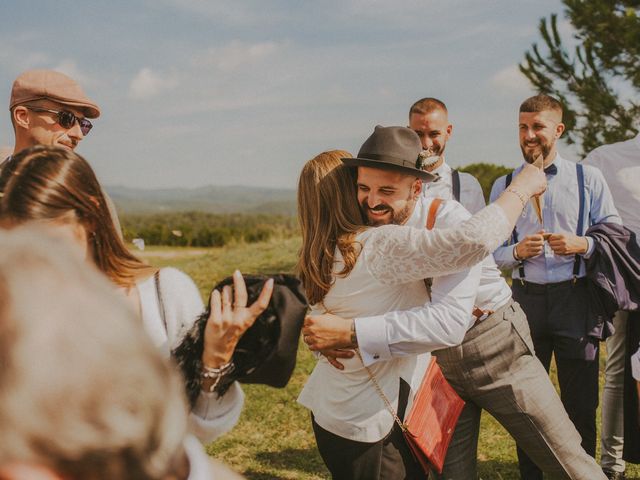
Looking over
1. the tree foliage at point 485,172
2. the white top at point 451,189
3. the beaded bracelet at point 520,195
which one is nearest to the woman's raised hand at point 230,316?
the beaded bracelet at point 520,195

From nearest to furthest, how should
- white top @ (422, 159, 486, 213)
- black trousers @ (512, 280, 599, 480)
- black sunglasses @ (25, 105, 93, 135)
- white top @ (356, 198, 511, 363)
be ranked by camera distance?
white top @ (356, 198, 511, 363) → black sunglasses @ (25, 105, 93, 135) → black trousers @ (512, 280, 599, 480) → white top @ (422, 159, 486, 213)

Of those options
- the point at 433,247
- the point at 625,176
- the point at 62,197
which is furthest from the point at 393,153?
the point at 625,176

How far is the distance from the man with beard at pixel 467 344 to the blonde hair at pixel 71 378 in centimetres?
136

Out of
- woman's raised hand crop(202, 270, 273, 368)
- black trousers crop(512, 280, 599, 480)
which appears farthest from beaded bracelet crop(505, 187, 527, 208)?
black trousers crop(512, 280, 599, 480)

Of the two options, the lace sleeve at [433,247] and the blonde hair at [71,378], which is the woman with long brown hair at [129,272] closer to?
the lace sleeve at [433,247]

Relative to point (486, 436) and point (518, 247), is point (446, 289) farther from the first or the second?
point (486, 436)

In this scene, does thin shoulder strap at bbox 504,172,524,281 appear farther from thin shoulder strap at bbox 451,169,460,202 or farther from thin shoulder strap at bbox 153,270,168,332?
thin shoulder strap at bbox 153,270,168,332

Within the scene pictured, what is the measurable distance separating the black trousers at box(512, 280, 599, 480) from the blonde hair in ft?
10.3

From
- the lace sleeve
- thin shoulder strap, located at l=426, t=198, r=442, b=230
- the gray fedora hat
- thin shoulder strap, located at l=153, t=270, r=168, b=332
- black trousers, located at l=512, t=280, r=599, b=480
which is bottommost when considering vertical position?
black trousers, located at l=512, t=280, r=599, b=480

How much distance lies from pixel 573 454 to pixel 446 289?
38.6 inches

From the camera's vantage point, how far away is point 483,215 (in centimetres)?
189

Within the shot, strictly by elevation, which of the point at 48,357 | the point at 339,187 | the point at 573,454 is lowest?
the point at 573,454

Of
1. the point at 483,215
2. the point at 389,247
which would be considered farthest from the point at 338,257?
the point at 483,215

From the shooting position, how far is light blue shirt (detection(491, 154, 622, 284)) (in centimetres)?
346
